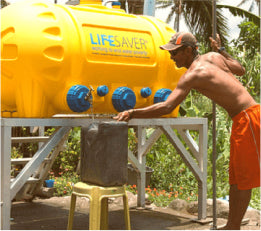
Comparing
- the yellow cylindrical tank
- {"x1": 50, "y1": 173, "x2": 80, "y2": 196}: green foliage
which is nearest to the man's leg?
the yellow cylindrical tank

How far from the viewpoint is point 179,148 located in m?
7.11

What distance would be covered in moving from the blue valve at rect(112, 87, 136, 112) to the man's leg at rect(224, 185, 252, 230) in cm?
180

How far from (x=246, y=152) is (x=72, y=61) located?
208 centimetres

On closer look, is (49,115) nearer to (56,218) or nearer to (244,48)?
(56,218)

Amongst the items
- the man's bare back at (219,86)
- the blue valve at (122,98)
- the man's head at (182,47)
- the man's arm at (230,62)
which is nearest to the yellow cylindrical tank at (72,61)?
the blue valve at (122,98)

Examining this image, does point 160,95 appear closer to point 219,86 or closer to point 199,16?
point 219,86

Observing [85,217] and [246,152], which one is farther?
[85,217]

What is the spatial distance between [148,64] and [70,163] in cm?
437

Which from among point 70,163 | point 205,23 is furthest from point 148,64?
point 205,23

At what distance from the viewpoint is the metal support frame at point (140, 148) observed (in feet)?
17.5

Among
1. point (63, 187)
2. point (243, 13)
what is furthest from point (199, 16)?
point (63, 187)

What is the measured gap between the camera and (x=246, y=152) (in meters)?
4.69

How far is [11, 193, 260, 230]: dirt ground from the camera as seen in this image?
271 inches

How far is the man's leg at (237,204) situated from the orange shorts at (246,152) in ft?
0.15
